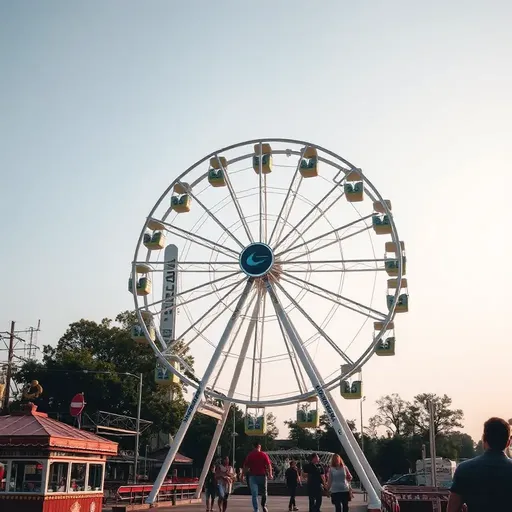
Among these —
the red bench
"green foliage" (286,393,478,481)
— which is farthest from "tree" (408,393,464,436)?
the red bench

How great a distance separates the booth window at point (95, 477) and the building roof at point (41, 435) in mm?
427

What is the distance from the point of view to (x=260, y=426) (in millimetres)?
27156

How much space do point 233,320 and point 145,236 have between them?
18.3 ft

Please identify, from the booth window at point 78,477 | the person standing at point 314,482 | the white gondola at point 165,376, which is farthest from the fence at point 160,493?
the person standing at point 314,482

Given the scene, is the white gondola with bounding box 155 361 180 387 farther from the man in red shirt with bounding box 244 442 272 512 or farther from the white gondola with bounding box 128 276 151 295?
the man in red shirt with bounding box 244 442 272 512

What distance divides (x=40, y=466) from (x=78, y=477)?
1.85 m

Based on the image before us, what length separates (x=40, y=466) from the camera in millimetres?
17078

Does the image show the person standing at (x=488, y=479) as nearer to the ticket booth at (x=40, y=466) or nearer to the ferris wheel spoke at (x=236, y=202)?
the ticket booth at (x=40, y=466)

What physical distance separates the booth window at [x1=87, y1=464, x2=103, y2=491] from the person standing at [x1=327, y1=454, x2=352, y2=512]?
6.91m

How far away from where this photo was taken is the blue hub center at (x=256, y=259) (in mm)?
28094

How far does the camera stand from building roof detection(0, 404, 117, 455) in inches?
669

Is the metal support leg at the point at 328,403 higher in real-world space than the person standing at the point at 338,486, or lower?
higher

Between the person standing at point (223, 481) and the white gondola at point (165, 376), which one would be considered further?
the white gondola at point (165, 376)

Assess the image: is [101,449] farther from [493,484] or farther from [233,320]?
[493,484]
